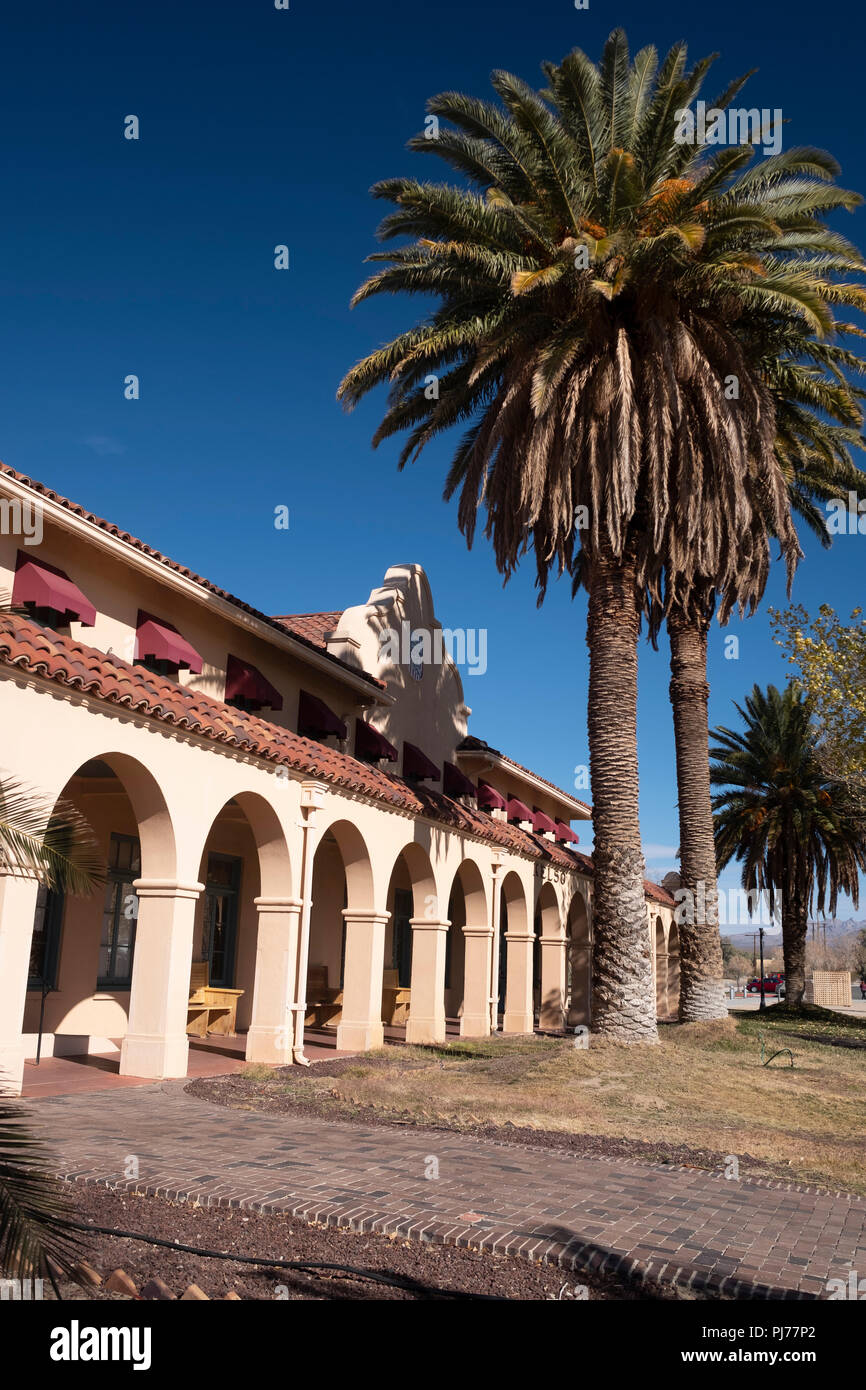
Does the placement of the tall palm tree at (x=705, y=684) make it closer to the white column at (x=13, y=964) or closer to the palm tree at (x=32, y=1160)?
the white column at (x=13, y=964)

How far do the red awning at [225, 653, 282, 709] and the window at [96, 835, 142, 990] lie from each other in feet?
9.40

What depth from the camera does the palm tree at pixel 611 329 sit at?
51.1 ft

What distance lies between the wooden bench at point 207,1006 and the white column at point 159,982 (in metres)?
4.47

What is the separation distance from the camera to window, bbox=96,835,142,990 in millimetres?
16062

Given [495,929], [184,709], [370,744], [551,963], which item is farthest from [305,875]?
[551,963]

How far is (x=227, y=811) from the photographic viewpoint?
17.9 metres

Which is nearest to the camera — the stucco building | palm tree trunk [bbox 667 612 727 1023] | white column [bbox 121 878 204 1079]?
the stucco building

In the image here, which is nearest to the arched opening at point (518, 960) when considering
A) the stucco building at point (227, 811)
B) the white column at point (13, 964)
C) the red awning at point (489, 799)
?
the stucco building at point (227, 811)

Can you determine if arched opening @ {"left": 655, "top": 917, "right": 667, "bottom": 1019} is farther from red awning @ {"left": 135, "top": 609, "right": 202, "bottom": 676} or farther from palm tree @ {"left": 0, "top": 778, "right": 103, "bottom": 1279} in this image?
palm tree @ {"left": 0, "top": 778, "right": 103, "bottom": 1279}

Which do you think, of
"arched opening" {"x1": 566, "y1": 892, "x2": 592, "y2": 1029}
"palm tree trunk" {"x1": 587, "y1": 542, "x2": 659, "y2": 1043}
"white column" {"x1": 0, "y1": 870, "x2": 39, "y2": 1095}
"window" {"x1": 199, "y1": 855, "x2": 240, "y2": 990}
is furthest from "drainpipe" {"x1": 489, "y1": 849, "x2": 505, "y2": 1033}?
"white column" {"x1": 0, "y1": 870, "x2": 39, "y2": 1095}

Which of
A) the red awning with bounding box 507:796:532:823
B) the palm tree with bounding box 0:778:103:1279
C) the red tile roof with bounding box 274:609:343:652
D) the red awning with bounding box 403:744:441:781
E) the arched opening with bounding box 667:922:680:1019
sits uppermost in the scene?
the red tile roof with bounding box 274:609:343:652

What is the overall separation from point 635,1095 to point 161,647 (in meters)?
8.72

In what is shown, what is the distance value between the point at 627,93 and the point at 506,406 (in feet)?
16.2
